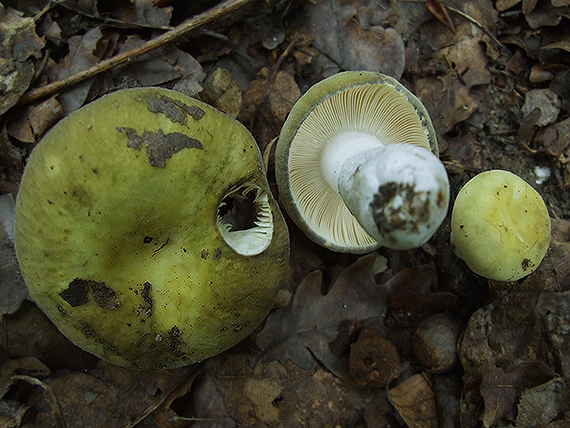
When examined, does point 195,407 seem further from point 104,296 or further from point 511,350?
point 511,350

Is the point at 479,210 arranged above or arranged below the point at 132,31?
below

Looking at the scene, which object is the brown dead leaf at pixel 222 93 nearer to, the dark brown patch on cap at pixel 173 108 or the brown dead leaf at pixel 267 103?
the brown dead leaf at pixel 267 103

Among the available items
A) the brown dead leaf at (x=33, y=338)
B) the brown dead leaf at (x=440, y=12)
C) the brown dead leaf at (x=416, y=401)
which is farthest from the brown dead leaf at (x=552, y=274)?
the brown dead leaf at (x=33, y=338)

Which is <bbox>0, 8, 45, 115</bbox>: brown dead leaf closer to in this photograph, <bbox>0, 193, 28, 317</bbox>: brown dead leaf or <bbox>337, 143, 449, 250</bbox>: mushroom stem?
<bbox>0, 193, 28, 317</bbox>: brown dead leaf

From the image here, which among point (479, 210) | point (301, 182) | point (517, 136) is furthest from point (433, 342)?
point (517, 136)

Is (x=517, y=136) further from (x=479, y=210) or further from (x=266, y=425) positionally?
(x=266, y=425)

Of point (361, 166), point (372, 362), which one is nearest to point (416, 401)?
point (372, 362)
